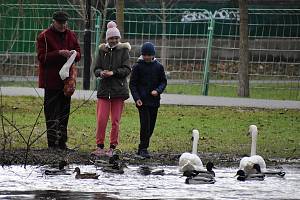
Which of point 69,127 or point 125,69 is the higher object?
point 125,69

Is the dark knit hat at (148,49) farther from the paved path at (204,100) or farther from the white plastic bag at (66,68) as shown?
the paved path at (204,100)

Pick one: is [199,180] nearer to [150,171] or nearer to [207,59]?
[150,171]

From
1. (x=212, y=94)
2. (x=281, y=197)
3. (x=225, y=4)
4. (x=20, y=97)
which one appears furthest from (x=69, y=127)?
(x=225, y=4)

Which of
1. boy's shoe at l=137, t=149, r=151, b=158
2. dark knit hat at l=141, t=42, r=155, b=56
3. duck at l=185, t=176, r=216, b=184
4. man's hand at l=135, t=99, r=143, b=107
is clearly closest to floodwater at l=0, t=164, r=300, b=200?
duck at l=185, t=176, r=216, b=184

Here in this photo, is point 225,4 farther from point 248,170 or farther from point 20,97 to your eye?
point 248,170

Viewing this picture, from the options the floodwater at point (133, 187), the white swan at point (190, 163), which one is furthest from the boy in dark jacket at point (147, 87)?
the white swan at point (190, 163)

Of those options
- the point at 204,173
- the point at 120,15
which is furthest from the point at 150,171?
the point at 120,15

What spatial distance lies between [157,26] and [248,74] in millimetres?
3540

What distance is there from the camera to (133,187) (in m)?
11.5

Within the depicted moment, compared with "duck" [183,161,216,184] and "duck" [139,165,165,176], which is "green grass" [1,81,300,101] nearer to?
"duck" [139,165,165,176]

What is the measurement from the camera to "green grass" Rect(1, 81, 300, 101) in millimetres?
25000

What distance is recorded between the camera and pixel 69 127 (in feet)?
57.5

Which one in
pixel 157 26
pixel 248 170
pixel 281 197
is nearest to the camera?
pixel 281 197

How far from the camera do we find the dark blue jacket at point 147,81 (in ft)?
48.1
